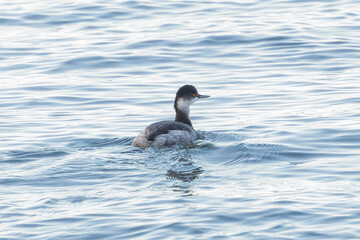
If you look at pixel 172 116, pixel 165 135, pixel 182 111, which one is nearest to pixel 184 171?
pixel 165 135

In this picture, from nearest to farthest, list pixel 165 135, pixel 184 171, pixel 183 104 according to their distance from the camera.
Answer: pixel 184 171
pixel 165 135
pixel 183 104

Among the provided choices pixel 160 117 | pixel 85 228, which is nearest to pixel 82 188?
pixel 85 228

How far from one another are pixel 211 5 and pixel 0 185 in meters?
18.3

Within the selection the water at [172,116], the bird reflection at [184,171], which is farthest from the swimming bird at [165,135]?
the bird reflection at [184,171]

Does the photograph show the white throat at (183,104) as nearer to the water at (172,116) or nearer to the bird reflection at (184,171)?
the water at (172,116)

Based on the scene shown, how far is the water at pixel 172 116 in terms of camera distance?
9.95 m

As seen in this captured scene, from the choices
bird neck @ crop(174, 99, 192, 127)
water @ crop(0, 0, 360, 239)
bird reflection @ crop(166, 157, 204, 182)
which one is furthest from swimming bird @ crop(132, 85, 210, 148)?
bird reflection @ crop(166, 157, 204, 182)

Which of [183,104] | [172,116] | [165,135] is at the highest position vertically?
[183,104]

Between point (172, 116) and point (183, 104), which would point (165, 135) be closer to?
point (183, 104)

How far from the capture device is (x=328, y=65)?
20281 millimetres

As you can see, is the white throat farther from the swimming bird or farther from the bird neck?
the swimming bird

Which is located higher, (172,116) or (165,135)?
(165,135)

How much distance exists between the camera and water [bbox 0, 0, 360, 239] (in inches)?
392

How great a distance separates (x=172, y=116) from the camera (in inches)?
664
